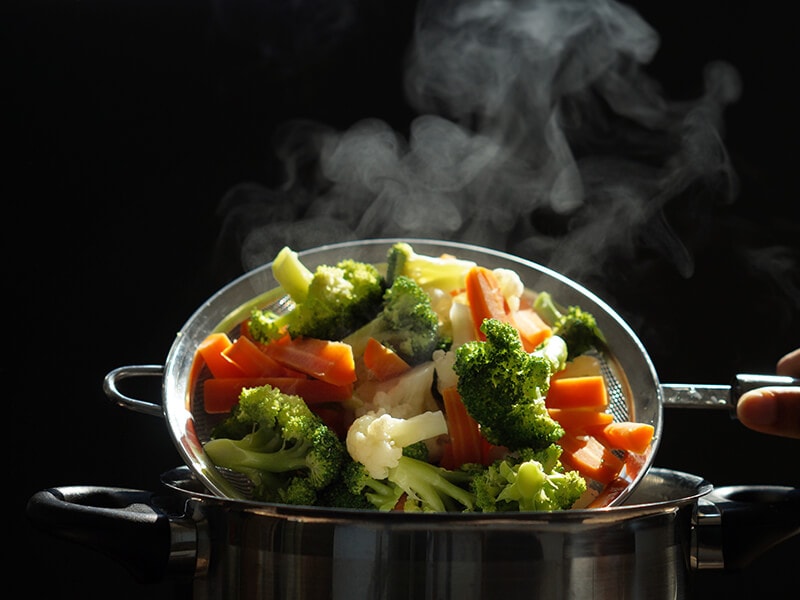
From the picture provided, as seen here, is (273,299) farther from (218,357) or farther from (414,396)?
(414,396)

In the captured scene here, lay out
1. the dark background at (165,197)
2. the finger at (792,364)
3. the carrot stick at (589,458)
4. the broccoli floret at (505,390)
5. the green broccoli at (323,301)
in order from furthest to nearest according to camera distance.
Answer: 1. the dark background at (165,197)
2. the finger at (792,364)
3. the green broccoli at (323,301)
4. the carrot stick at (589,458)
5. the broccoli floret at (505,390)

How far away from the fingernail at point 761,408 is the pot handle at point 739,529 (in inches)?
4.3

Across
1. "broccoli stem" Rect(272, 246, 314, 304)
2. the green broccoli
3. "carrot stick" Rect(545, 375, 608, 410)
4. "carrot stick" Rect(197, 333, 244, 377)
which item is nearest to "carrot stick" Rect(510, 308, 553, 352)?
"carrot stick" Rect(545, 375, 608, 410)

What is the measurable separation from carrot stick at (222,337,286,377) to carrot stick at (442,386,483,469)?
0.28 metres

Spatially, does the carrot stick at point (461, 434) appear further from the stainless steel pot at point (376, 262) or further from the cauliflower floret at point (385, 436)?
the stainless steel pot at point (376, 262)

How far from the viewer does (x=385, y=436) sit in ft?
3.80

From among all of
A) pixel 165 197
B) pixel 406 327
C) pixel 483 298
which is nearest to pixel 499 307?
pixel 483 298

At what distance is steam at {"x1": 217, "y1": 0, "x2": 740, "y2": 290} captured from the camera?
2148 mm

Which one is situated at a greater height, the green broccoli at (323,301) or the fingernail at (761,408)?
the green broccoli at (323,301)

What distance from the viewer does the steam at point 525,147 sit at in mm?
2148

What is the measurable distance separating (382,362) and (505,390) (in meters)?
0.22

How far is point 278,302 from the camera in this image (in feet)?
5.16

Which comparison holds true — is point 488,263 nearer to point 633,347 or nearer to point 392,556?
point 633,347

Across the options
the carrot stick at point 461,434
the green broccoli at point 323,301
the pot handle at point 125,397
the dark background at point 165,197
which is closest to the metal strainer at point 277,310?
the pot handle at point 125,397
